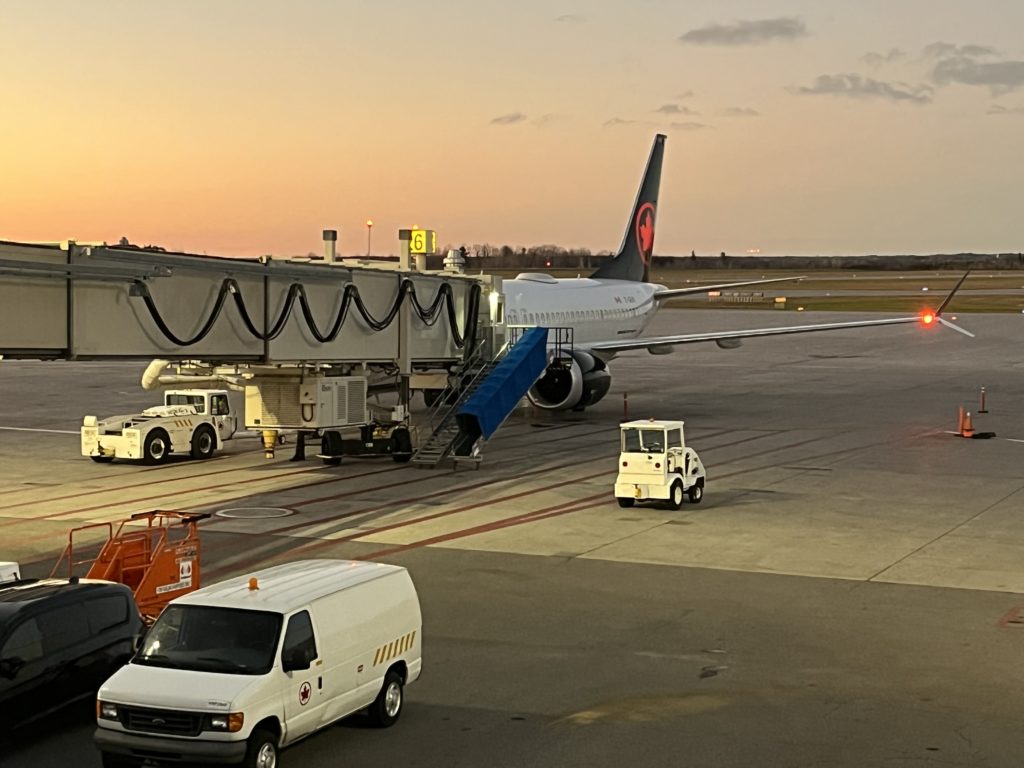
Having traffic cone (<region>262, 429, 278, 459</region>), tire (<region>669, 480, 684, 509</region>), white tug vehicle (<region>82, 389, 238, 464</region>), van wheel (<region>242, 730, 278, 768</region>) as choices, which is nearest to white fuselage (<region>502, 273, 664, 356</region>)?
white tug vehicle (<region>82, 389, 238, 464</region>)

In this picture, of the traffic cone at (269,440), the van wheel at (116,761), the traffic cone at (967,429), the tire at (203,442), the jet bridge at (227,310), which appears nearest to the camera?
the van wheel at (116,761)

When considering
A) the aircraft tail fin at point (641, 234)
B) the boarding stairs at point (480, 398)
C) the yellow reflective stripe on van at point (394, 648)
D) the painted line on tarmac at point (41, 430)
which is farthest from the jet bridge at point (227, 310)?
the aircraft tail fin at point (641, 234)

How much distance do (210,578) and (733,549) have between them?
32.3ft

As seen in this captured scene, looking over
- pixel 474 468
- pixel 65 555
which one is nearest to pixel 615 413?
pixel 474 468

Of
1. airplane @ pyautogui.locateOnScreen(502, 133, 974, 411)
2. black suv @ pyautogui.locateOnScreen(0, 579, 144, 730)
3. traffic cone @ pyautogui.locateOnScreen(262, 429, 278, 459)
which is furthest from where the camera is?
airplane @ pyautogui.locateOnScreen(502, 133, 974, 411)

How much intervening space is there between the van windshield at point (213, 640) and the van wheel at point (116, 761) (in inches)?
41.1

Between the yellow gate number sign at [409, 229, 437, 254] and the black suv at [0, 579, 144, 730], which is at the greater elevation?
the yellow gate number sign at [409, 229, 437, 254]

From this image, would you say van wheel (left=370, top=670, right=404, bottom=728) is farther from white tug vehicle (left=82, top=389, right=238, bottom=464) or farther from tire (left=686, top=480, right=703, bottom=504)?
white tug vehicle (left=82, top=389, right=238, bottom=464)

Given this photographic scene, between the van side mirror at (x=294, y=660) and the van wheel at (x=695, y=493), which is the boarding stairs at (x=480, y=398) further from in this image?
the van side mirror at (x=294, y=660)

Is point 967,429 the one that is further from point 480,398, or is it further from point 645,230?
point 645,230

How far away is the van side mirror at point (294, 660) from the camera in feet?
46.4

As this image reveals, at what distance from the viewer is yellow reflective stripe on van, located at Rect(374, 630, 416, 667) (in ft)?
51.3

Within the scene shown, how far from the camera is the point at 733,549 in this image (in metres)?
26.6

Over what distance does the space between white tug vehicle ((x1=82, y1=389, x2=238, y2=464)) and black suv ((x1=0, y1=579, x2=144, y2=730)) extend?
22.3 metres
